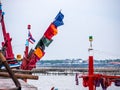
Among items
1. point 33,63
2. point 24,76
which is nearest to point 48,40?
point 33,63

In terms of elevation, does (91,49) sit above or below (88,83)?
above

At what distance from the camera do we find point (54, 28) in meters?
18.4

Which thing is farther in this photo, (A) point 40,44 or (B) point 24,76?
(A) point 40,44

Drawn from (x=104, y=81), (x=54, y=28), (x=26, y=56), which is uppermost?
(x=54, y=28)

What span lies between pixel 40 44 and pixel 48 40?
54 centimetres

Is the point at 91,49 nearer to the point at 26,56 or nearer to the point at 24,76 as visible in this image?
the point at 26,56

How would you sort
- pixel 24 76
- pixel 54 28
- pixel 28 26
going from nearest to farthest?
pixel 24 76, pixel 54 28, pixel 28 26

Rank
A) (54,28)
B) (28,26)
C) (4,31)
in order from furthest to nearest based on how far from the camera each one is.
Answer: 1. (28,26)
2. (4,31)
3. (54,28)

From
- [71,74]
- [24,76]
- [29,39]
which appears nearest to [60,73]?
[71,74]

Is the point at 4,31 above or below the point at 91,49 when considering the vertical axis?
above

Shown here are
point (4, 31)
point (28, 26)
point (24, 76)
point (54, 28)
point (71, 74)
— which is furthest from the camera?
point (71, 74)

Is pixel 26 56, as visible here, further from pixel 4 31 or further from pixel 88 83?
pixel 88 83

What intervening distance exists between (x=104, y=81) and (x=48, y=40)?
4.45 m

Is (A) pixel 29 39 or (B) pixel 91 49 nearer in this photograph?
(B) pixel 91 49
